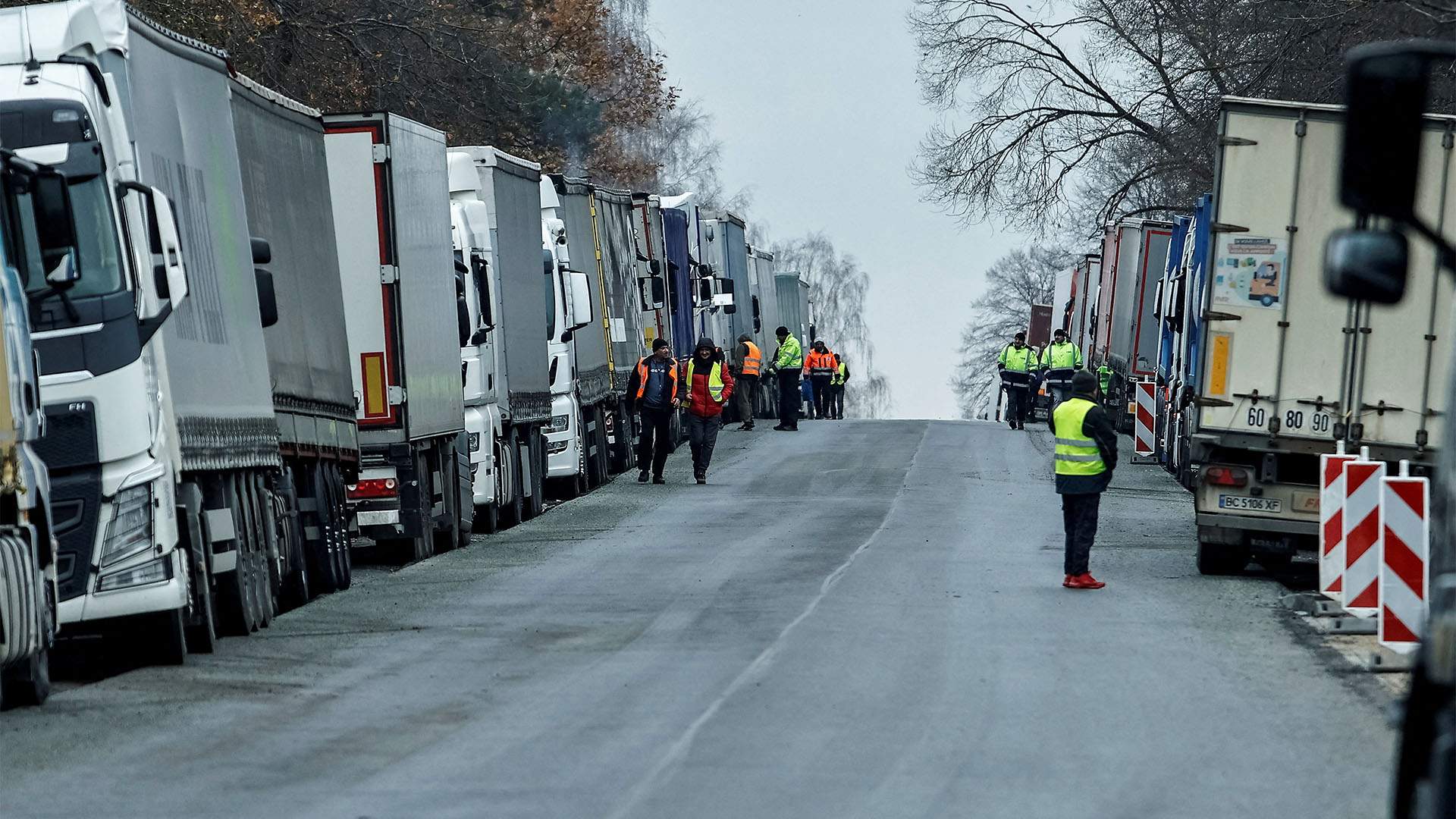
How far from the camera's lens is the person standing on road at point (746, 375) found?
4334 centimetres

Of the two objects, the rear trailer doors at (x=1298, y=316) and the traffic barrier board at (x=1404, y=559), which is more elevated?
the rear trailer doors at (x=1298, y=316)

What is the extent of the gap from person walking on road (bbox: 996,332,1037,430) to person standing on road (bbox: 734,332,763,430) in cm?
468

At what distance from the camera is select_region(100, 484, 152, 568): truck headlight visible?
11.7 m

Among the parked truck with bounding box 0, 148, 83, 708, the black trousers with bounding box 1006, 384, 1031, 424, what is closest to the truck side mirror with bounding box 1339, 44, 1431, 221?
the parked truck with bounding box 0, 148, 83, 708

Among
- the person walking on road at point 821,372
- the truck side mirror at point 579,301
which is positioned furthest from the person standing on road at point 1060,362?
the truck side mirror at point 579,301

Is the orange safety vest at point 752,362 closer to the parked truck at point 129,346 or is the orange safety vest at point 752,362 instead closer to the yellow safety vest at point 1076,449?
the yellow safety vest at point 1076,449

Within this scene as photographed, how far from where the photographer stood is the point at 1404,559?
12766 millimetres

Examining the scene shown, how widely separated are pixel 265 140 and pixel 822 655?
6342 mm

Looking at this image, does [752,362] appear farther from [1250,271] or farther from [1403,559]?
[1403,559]

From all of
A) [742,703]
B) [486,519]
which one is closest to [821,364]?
[486,519]

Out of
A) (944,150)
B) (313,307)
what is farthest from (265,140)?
(944,150)

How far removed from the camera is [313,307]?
17.0 meters

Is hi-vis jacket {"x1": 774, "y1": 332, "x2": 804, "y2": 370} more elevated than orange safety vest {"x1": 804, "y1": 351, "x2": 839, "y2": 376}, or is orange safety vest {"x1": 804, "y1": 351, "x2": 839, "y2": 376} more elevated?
hi-vis jacket {"x1": 774, "y1": 332, "x2": 804, "y2": 370}

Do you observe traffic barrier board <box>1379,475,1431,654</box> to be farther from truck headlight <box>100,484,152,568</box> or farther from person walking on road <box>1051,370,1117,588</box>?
truck headlight <box>100,484,152,568</box>
